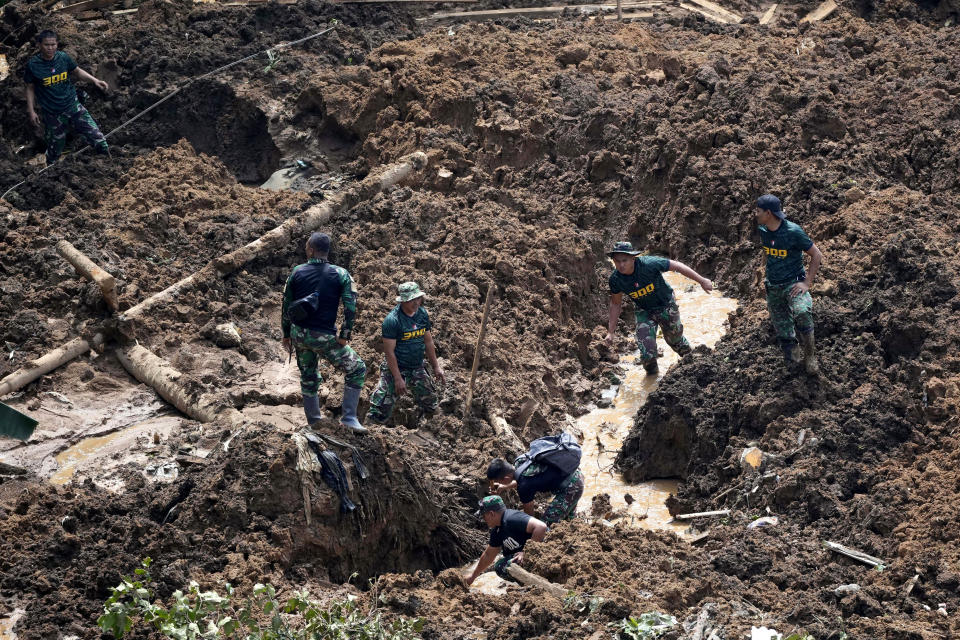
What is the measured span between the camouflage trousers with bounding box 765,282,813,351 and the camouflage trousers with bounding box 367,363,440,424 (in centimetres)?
319

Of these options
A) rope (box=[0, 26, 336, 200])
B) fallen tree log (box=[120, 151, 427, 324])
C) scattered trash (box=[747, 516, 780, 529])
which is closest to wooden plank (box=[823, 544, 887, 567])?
scattered trash (box=[747, 516, 780, 529])

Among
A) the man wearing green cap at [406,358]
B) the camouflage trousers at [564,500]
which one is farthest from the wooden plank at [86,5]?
the camouflage trousers at [564,500]

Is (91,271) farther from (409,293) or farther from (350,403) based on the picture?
(409,293)

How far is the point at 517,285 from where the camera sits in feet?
42.5

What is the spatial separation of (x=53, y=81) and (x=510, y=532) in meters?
9.03

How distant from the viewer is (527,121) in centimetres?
1509

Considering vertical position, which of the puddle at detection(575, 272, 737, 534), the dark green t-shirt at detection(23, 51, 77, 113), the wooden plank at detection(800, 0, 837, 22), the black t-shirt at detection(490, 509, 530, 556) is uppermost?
the dark green t-shirt at detection(23, 51, 77, 113)

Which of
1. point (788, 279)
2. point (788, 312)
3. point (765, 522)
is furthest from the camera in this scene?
point (788, 312)

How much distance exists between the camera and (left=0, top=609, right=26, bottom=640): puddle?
782 centimetres

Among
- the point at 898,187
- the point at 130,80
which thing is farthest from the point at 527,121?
the point at 130,80

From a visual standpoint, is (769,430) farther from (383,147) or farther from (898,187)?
(383,147)

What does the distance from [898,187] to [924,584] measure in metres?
6.08

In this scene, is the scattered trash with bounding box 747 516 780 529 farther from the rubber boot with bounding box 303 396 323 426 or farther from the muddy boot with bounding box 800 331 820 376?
the rubber boot with bounding box 303 396 323 426

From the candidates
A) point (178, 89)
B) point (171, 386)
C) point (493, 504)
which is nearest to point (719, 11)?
point (178, 89)
